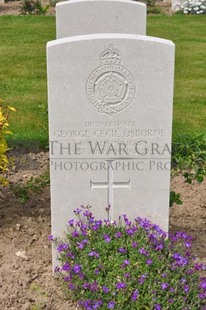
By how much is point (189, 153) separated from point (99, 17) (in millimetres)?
1394

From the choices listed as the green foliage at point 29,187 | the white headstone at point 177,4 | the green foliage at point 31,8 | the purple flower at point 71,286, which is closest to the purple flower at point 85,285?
the purple flower at point 71,286

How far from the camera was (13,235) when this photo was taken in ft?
13.7

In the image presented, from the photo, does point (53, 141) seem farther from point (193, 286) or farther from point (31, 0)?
point (31, 0)

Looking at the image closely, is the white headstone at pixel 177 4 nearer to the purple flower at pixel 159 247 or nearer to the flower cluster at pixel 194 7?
the flower cluster at pixel 194 7

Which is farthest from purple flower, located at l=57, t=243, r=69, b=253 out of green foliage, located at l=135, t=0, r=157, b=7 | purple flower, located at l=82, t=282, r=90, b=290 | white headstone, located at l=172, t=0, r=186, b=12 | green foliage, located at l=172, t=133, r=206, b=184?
green foliage, located at l=135, t=0, r=157, b=7

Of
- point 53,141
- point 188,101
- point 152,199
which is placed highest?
point 53,141

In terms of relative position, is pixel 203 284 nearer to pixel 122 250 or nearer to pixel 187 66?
pixel 122 250

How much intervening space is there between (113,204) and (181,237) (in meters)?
0.45

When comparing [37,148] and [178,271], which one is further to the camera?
[37,148]

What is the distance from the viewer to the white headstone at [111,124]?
133 inches

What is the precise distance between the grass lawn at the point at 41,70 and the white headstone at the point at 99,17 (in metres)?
1.17

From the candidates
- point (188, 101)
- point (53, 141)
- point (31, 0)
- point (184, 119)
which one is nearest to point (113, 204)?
point (53, 141)

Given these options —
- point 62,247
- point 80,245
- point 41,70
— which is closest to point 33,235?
point 62,247

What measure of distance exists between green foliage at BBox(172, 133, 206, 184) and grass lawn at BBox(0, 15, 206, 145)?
0.69m
